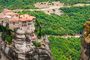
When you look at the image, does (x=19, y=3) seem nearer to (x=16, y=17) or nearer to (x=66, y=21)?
(x=66, y=21)

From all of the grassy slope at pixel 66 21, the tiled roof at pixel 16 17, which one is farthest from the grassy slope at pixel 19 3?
the tiled roof at pixel 16 17

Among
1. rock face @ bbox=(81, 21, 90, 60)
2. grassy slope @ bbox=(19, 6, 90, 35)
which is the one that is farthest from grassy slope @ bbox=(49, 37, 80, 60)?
rock face @ bbox=(81, 21, 90, 60)

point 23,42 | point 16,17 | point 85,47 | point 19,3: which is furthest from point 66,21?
point 85,47

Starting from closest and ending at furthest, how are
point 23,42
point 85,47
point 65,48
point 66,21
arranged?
point 85,47 < point 23,42 < point 65,48 < point 66,21

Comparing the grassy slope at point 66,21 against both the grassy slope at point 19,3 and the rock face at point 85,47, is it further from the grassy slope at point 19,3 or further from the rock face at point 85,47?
the rock face at point 85,47

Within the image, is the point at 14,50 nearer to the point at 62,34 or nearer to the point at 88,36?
the point at 88,36

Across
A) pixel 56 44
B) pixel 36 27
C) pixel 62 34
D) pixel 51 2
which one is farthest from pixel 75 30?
pixel 36 27
